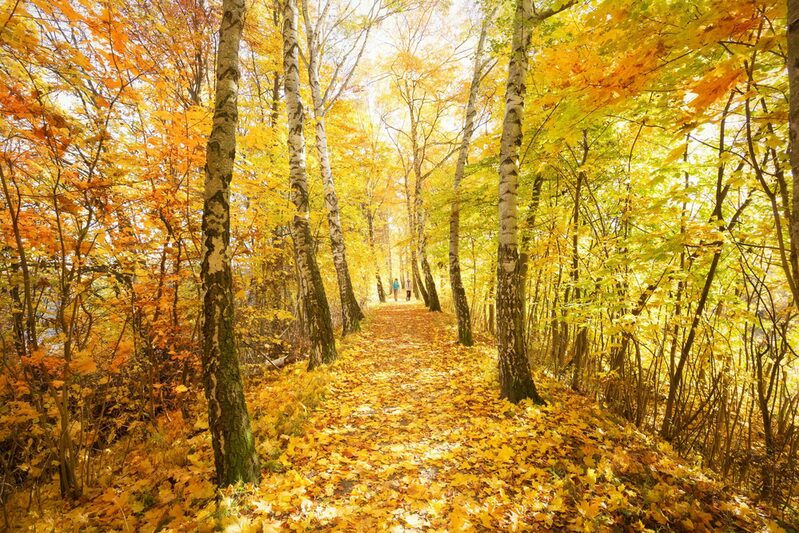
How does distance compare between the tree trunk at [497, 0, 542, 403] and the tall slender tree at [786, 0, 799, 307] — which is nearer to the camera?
the tall slender tree at [786, 0, 799, 307]

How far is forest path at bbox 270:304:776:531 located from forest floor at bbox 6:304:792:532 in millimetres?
15

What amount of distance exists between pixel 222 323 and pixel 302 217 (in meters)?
3.93

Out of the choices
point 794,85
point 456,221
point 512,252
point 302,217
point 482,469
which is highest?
point 456,221

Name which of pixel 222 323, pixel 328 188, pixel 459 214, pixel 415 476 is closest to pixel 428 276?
pixel 459 214

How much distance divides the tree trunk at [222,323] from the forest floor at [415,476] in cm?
32

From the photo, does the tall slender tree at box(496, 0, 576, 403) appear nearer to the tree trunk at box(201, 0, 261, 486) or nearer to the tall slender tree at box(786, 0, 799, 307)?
the tall slender tree at box(786, 0, 799, 307)

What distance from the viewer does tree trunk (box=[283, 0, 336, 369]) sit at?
6.57 metres

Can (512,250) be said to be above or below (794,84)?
below

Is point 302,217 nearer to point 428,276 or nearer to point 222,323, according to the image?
point 222,323

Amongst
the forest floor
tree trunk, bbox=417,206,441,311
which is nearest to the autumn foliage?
the forest floor

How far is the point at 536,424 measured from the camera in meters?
4.33

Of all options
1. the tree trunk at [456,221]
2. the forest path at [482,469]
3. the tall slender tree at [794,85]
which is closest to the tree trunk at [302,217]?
the forest path at [482,469]

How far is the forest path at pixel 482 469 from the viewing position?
9.39 ft

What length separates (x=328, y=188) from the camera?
29.7 feet
